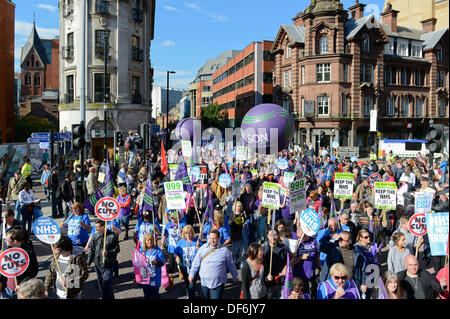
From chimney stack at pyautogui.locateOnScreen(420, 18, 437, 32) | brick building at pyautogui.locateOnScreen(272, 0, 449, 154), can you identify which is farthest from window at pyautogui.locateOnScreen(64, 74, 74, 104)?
chimney stack at pyautogui.locateOnScreen(420, 18, 437, 32)

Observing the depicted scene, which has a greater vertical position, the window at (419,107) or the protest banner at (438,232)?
the window at (419,107)

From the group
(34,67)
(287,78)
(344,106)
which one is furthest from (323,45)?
(34,67)

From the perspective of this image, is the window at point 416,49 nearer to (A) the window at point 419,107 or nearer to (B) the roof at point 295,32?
(A) the window at point 419,107

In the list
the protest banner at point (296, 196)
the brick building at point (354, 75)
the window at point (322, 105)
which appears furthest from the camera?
the window at point (322, 105)

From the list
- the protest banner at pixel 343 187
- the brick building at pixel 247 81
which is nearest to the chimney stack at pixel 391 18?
the brick building at pixel 247 81

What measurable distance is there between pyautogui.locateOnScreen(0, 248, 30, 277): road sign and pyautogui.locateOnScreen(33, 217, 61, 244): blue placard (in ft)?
1.76

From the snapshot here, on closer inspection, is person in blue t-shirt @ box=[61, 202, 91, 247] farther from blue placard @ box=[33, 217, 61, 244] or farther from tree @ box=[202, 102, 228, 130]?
tree @ box=[202, 102, 228, 130]

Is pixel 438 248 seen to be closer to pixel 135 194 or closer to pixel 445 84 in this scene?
pixel 135 194

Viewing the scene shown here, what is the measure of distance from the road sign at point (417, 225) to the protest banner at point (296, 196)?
2.05 metres

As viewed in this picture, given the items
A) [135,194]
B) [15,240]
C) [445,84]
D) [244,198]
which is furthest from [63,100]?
[445,84]

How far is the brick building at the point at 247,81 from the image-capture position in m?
61.0

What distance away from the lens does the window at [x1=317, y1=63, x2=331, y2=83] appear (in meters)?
44.7

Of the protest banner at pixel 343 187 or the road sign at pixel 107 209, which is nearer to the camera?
the road sign at pixel 107 209

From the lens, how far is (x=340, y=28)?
43.9 metres
